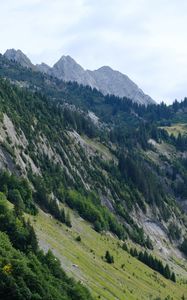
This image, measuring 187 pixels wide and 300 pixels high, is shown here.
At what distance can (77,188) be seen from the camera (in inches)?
7441

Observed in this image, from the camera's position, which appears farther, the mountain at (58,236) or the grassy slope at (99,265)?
the grassy slope at (99,265)

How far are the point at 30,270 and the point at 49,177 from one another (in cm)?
9474

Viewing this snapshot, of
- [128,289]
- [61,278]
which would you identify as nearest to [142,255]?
[128,289]

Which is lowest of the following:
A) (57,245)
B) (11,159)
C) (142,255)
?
(142,255)

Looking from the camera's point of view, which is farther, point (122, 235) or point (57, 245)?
point (122, 235)

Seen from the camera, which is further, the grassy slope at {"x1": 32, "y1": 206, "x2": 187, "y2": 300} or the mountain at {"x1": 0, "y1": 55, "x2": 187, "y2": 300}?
the grassy slope at {"x1": 32, "y1": 206, "x2": 187, "y2": 300}

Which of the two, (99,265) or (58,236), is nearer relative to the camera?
(99,265)

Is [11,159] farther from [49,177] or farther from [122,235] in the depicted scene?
[122,235]

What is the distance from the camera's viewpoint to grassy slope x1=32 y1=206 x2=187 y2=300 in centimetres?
10650

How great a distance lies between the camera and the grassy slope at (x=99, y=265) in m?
106

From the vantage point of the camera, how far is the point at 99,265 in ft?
403

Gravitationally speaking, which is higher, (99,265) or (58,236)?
(58,236)

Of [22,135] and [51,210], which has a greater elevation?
[22,135]

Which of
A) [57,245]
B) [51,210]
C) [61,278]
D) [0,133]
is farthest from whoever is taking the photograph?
[0,133]
